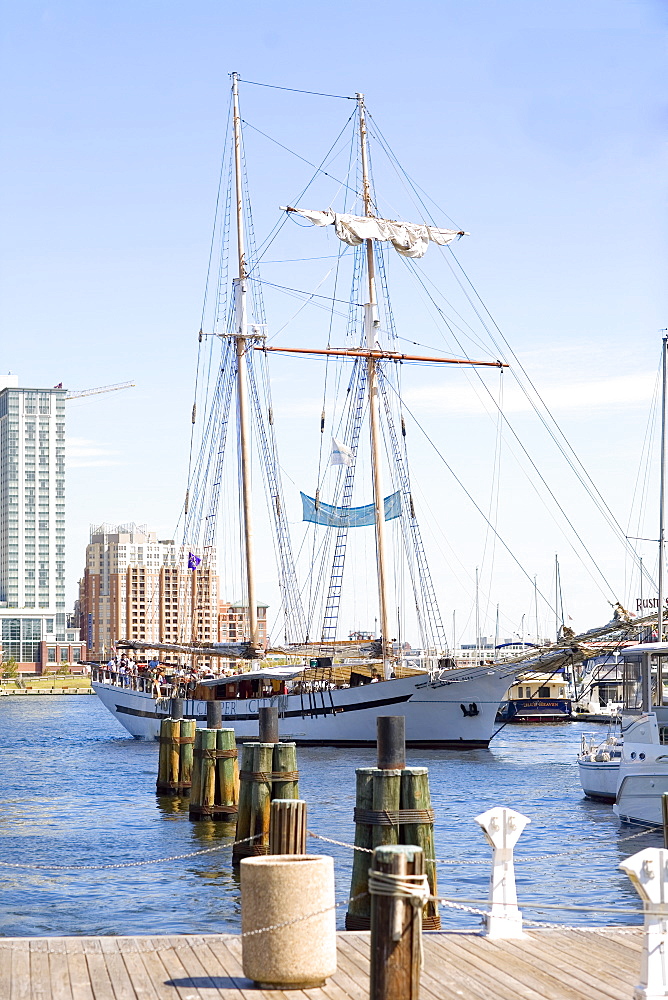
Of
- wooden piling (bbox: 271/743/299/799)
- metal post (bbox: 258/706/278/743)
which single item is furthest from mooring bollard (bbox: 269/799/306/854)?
metal post (bbox: 258/706/278/743)

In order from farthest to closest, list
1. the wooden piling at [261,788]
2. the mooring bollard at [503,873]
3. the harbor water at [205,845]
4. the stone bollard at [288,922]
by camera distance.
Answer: the wooden piling at [261,788], the harbor water at [205,845], the mooring bollard at [503,873], the stone bollard at [288,922]

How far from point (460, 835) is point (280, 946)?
19.6 meters

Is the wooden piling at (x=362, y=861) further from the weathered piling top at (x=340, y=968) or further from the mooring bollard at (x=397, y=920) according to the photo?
the mooring bollard at (x=397, y=920)

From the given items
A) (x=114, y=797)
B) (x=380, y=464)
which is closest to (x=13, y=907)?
(x=114, y=797)

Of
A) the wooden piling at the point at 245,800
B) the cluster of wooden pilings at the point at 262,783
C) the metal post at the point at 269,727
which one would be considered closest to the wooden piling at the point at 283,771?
the cluster of wooden pilings at the point at 262,783

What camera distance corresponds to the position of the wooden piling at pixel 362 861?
48.1 ft

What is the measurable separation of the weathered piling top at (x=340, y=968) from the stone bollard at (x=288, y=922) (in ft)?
0.50

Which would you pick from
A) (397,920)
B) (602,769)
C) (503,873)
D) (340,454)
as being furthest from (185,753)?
(397,920)

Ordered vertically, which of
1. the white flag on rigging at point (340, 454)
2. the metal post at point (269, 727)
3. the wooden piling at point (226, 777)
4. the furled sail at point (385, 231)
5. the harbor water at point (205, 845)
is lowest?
the harbor water at point (205, 845)

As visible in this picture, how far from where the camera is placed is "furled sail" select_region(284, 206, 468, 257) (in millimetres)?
62344

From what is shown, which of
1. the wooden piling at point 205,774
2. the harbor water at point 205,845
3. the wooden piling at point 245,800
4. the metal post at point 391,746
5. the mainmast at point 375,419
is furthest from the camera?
the mainmast at point 375,419

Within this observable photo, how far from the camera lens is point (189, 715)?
223 feet

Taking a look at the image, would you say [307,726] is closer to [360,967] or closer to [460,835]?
[460,835]

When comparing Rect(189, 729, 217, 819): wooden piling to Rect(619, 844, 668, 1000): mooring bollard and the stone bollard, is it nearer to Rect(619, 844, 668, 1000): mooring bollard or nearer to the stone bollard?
the stone bollard
